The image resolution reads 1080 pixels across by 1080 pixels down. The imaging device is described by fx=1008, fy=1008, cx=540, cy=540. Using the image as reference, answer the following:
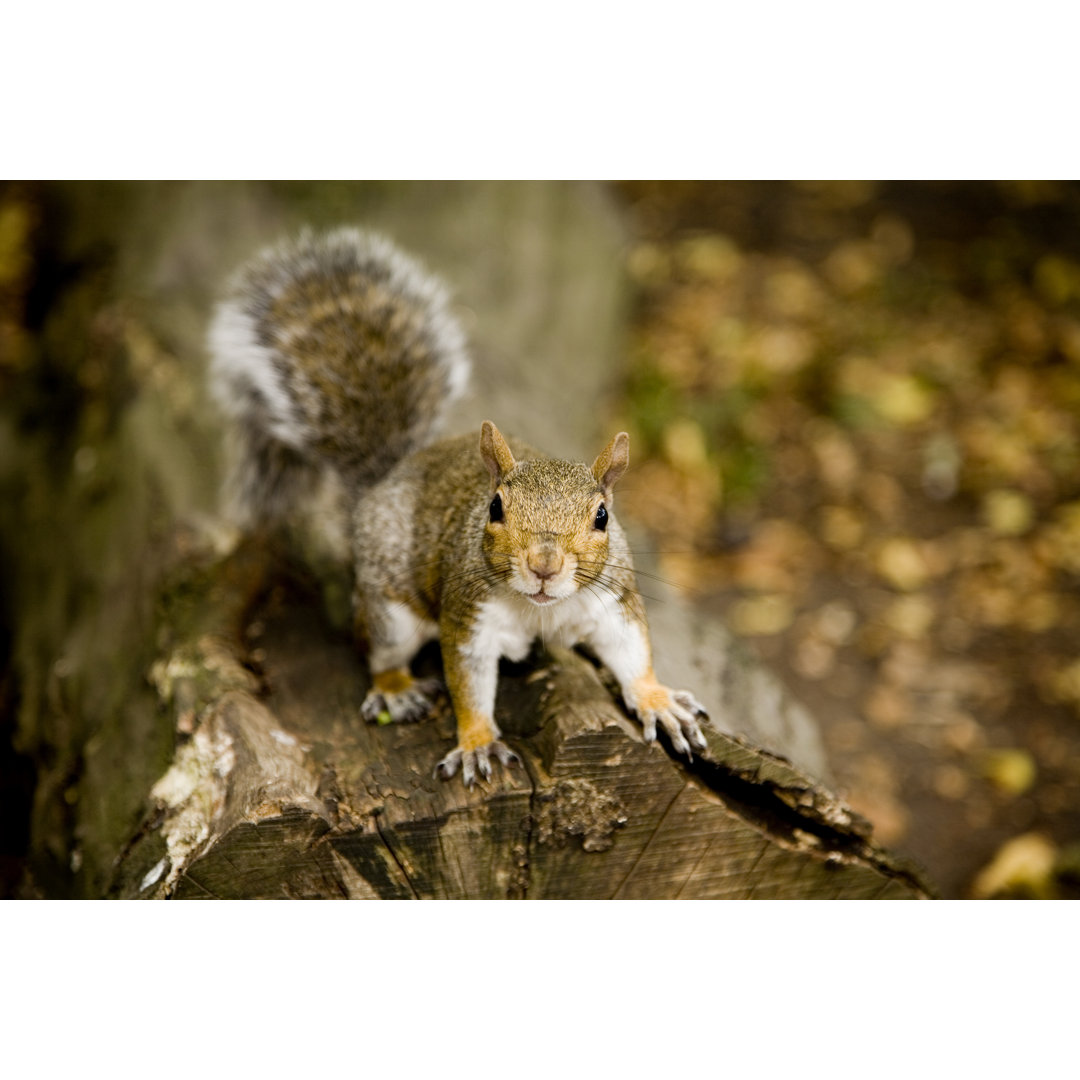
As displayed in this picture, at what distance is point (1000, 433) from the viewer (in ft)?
14.6

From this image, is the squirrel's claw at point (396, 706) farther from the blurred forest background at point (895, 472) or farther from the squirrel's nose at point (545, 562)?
the blurred forest background at point (895, 472)

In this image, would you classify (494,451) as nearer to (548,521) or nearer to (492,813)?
(548,521)

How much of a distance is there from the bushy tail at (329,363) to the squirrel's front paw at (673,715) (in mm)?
941

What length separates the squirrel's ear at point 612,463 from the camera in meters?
1.73

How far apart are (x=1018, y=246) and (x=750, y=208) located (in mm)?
1447

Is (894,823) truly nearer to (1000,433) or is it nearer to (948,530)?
(948,530)

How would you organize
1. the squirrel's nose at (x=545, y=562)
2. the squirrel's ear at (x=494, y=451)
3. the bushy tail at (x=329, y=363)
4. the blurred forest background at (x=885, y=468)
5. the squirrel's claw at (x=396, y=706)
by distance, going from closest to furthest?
the squirrel's nose at (x=545, y=562)
the squirrel's ear at (x=494, y=451)
the squirrel's claw at (x=396, y=706)
the bushy tail at (x=329, y=363)
the blurred forest background at (x=885, y=468)

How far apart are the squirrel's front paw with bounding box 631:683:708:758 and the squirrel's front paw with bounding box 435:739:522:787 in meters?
0.25

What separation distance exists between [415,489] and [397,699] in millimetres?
469

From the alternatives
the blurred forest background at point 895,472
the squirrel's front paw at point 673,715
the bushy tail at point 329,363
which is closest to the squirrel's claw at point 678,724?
the squirrel's front paw at point 673,715

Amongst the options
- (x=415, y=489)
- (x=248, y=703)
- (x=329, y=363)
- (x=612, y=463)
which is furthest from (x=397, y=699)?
(x=329, y=363)

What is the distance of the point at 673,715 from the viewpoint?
187 centimetres

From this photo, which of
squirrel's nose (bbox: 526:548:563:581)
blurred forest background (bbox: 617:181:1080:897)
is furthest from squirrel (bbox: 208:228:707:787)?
blurred forest background (bbox: 617:181:1080:897)

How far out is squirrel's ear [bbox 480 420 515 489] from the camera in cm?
175
